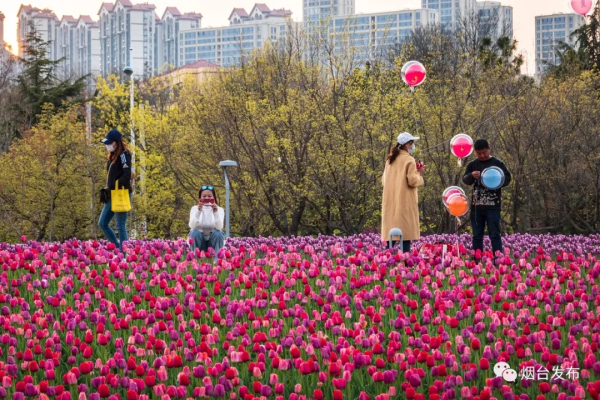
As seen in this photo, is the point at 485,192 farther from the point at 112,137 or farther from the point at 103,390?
the point at 103,390

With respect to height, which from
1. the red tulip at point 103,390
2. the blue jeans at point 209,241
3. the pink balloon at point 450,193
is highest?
the pink balloon at point 450,193

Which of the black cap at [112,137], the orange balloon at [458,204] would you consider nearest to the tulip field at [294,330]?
the orange balloon at [458,204]

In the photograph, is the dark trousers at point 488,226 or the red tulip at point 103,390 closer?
the red tulip at point 103,390

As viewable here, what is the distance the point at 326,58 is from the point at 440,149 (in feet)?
11.1

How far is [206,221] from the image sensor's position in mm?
10664

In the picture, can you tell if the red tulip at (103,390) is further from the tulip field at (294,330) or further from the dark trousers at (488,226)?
the dark trousers at (488,226)

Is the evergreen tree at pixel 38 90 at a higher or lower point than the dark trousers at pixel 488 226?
higher

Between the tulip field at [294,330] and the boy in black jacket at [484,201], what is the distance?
2.19 feet

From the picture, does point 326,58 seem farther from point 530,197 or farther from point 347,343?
point 347,343

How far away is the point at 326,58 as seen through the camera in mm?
20766

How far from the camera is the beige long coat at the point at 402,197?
10945 mm

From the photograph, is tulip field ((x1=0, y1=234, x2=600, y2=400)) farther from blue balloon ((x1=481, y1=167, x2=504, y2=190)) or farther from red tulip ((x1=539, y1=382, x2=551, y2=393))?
blue balloon ((x1=481, y1=167, x2=504, y2=190))

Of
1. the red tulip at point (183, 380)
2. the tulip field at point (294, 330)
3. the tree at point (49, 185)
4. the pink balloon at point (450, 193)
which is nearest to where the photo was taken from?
A: the red tulip at point (183, 380)

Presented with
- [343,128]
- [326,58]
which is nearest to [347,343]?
[343,128]
